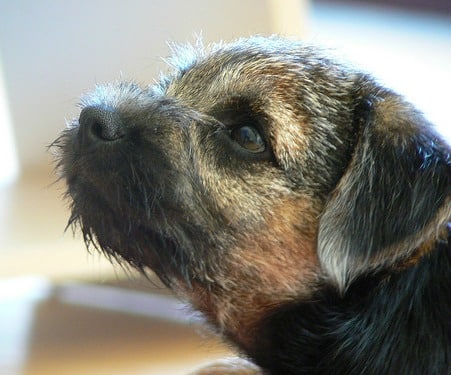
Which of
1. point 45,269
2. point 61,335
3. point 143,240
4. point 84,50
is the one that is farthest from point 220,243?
point 84,50

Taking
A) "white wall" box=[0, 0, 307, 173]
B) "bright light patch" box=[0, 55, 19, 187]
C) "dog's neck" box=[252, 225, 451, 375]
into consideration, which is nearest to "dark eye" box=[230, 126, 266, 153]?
"dog's neck" box=[252, 225, 451, 375]

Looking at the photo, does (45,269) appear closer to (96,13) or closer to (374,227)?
(96,13)

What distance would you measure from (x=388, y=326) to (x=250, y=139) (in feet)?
1.27

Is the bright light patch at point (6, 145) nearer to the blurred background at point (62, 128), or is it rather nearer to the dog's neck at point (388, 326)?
the blurred background at point (62, 128)

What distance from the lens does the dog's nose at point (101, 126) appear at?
1.45 meters

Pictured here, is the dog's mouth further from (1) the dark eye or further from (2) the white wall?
(2) the white wall

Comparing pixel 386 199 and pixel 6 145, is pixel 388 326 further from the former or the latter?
pixel 6 145

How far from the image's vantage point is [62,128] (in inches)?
116

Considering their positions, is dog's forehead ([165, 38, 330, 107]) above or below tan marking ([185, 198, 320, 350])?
above

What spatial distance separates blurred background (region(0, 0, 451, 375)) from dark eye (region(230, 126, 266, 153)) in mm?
1098

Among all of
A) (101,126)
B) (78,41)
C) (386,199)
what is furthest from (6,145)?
(386,199)

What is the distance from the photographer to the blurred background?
2.58m

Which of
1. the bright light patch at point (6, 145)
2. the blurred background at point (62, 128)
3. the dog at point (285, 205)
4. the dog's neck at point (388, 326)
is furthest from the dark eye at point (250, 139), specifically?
the bright light patch at point (6, 145)

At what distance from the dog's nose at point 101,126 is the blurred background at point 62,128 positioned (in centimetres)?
107
